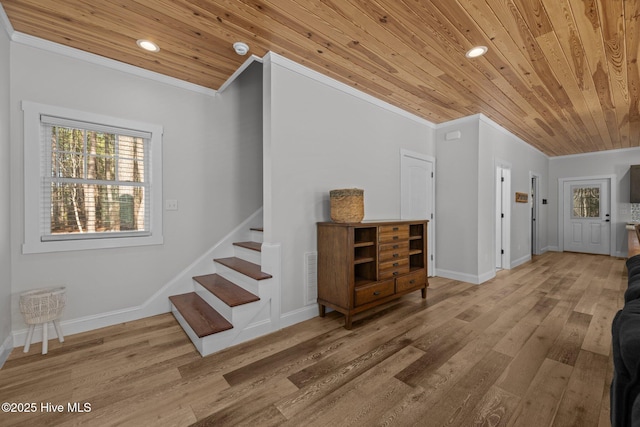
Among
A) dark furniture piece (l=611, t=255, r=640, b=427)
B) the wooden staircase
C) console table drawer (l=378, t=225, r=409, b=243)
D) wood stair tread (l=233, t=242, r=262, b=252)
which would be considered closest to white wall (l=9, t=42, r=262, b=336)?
wood stair tread (l=233, t=242, r=262, b=252)

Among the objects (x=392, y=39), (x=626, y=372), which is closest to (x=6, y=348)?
(x=626, y=372)

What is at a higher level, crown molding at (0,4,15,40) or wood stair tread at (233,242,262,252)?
crown molding at (0,4,15,40)

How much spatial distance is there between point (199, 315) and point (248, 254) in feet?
2.79

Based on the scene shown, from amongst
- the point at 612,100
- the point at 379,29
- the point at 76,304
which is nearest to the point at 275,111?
the point at 379,29

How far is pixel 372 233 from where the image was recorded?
115 inches

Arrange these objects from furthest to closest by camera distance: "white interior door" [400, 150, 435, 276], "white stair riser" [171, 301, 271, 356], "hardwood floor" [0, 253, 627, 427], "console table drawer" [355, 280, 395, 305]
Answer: "white interior door" [400, 150, 435, 276], "console table drawer" [355, 280, 395, 305], "white stair riser" [171, 301, 271, 356], "hardwood floor" [0, 253, 627, 427]

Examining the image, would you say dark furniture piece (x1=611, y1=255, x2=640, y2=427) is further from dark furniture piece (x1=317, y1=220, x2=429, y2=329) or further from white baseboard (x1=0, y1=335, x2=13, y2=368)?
white baseboard (x1=0, y1=335, x2=13, y2=368)

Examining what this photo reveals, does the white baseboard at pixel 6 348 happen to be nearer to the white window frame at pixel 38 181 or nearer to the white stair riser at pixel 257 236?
the white window frame at pixel 38 181

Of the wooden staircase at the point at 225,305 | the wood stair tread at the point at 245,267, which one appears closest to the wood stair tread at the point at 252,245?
the wooden staircase at the point at 225,305

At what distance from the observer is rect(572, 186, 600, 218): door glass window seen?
6797mm

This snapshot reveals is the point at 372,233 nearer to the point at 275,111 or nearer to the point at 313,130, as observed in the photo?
the point at 313,130

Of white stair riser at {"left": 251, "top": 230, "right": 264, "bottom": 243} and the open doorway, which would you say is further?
the open doorway

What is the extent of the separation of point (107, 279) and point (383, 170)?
328 cm

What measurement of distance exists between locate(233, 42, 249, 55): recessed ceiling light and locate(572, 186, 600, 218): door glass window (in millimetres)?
8547
